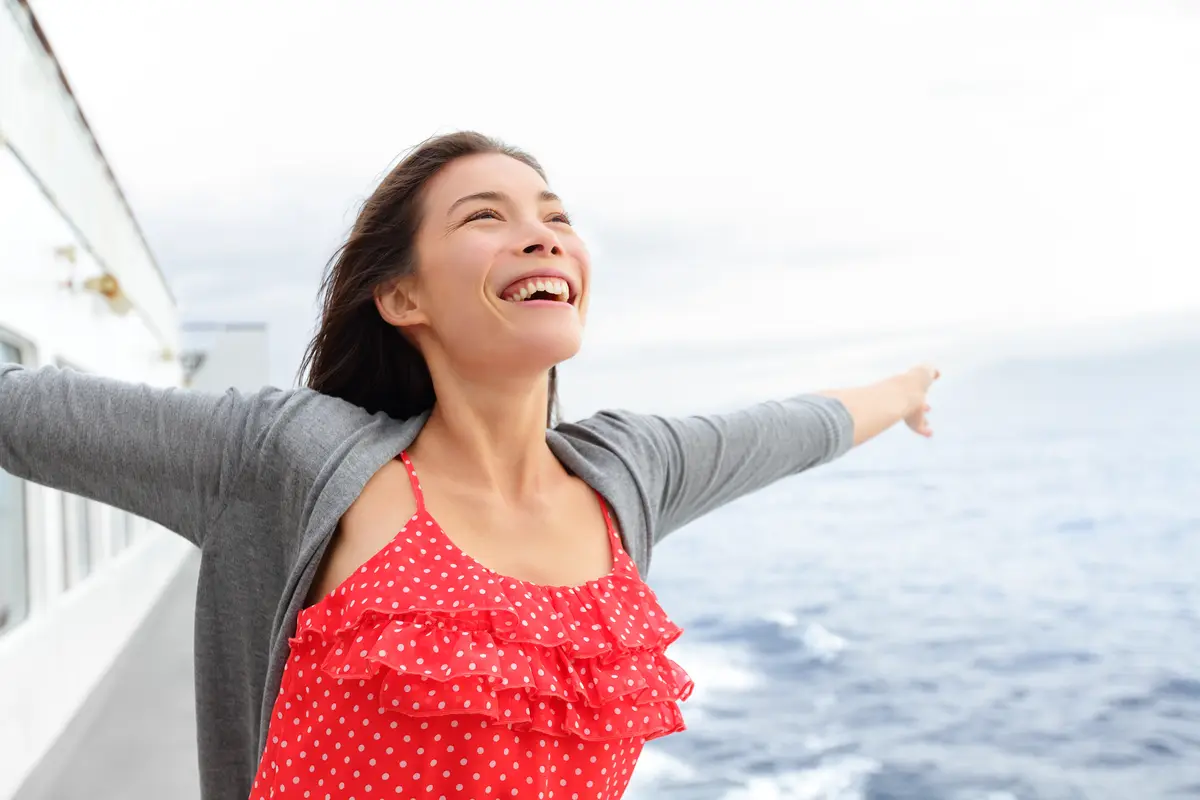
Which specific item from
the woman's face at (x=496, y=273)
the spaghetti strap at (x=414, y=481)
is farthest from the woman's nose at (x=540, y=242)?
the spaghetti strap at (x=414, y=481)

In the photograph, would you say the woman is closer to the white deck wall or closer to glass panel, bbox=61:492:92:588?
the white deck wall

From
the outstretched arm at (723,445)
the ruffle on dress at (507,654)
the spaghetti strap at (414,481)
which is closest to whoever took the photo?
the ruffle on dress at (507,654)

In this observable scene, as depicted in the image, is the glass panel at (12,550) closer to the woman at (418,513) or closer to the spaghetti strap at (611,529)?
→ the woman at (418,513)

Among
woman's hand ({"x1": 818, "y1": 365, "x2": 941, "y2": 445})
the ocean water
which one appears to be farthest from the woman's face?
the ocean water

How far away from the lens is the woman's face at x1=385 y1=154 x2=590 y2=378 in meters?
1.13

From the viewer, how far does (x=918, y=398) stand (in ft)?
6.19

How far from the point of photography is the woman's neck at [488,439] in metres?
1.17

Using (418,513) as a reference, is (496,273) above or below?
above

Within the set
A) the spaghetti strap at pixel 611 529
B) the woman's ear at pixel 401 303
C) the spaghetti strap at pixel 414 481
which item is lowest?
the spaghetti strap at pixel 611 529

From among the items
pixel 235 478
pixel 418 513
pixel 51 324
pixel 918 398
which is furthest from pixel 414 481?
pixel 51 324

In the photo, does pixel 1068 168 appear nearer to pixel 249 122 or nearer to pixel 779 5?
pixel 779 5

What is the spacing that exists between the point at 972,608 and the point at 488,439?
2268cm

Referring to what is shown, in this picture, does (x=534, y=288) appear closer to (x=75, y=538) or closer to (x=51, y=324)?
(x=51, y=324)

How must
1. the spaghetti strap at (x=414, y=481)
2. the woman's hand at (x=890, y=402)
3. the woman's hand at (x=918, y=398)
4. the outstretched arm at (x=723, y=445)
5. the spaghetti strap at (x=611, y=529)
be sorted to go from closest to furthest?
the spaghetti strap at (x=414, y=481), the spaghetti strap at (x=611, y=529), the outstretched arm at (x=723, y=445), the woman's hand at (x=890, y=402), the woman's hand at (x=918, y=398)
